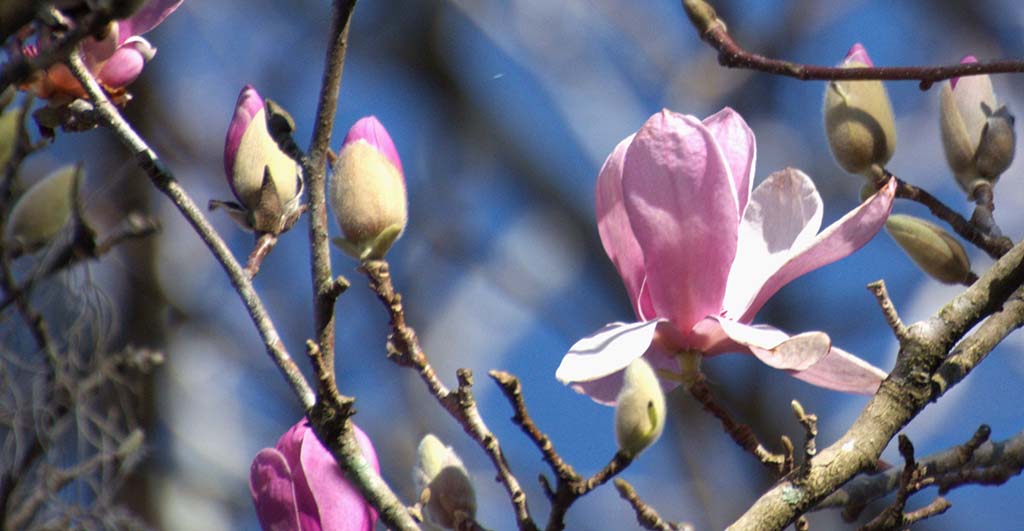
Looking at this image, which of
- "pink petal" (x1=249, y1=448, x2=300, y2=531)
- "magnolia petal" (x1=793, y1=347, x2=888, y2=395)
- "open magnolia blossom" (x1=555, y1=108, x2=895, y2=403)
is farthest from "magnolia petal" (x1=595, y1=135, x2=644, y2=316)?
"pink petal" (x1=249, y1=448, x2=300, y2=531)

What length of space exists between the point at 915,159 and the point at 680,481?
104cm

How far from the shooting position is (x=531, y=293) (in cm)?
356

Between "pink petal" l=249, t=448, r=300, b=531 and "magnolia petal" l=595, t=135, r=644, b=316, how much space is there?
8.1 inches

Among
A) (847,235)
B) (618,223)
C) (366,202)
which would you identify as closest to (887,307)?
(847,235)

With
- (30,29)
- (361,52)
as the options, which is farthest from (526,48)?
(30,29)

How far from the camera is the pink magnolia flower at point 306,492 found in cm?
64

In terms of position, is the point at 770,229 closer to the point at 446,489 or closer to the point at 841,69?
the point at 841,69

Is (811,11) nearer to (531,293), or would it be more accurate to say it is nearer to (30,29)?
A: (531,293)

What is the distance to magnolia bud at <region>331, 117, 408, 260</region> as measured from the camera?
0.65m

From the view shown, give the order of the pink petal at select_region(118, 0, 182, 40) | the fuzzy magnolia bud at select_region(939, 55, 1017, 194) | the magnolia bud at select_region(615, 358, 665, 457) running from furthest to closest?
the fuzzy magnolia bud at select_region(939, 55, 1017, 194), the pink petal at select_region(118, 0, 182, 40), the magnolia bud at select_region(615, 358, 665, 457)

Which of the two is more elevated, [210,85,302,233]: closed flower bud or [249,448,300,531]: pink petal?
[210,85,302,233]: closed flower bud

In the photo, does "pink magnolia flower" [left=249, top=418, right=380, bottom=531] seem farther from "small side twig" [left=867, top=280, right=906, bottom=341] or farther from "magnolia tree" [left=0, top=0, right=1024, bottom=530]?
"small side twig" [left=867, top=280, right=906, bottom=341]

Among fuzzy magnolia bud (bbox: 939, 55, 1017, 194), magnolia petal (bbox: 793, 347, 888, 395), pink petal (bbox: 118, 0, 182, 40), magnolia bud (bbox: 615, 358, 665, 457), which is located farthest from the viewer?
fuzzy magnolia bud (bbox: 939, 55, 1017, 194)

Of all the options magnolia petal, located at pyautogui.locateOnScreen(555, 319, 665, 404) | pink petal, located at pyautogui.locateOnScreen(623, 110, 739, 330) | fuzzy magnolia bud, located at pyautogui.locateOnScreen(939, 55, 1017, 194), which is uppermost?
fuzzy magnolia bud, located at pyautogui.locateOnScreen(939, 55, 1017, 194)
